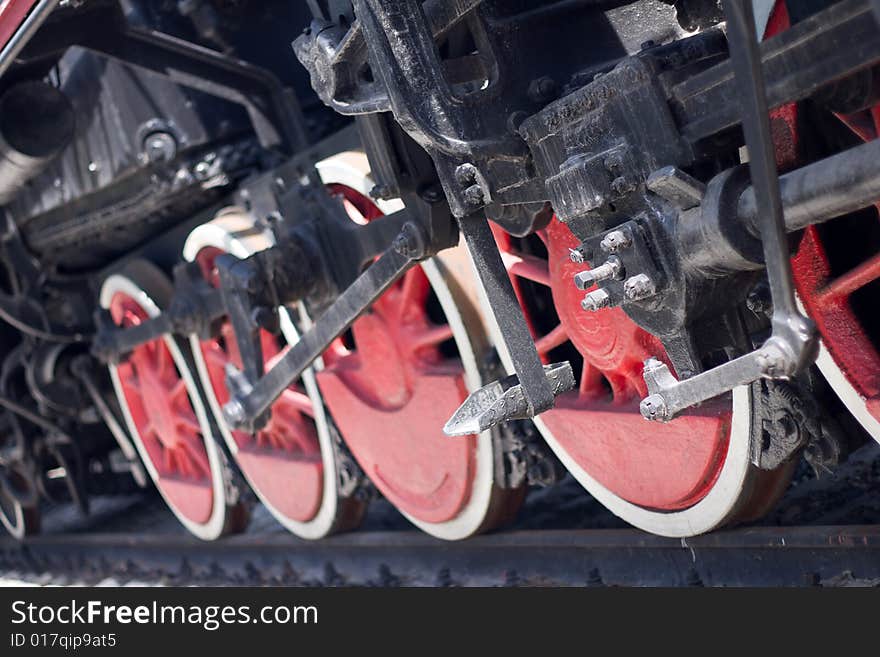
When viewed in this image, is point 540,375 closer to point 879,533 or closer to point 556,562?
point 879,533

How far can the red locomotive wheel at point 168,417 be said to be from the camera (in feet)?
11.3

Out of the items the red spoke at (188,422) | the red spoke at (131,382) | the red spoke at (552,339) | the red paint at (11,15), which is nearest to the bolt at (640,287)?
the red spoke at (552,339)

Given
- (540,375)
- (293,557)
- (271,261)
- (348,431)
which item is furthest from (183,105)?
(540,375)

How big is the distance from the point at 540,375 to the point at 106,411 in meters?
2.51

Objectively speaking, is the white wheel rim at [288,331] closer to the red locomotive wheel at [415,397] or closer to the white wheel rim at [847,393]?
the red locomotive wheel at [415,397]

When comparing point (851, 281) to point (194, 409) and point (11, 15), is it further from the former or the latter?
point (194, 409)

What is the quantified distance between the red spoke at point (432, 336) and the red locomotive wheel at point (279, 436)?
409 mm

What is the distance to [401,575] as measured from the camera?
9.34 feet

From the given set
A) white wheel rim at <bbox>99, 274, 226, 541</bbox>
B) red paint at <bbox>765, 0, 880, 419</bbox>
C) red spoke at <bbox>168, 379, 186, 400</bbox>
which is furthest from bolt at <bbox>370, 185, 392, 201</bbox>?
red spoke at <bbox>168, 379, 186, 400</bbox>

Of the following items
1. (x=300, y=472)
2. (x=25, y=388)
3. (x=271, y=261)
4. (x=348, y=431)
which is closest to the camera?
(x=271, y=261)

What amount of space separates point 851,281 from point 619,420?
1.89 ft

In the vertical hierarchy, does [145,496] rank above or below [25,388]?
below

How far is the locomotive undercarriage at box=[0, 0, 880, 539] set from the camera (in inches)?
58.1

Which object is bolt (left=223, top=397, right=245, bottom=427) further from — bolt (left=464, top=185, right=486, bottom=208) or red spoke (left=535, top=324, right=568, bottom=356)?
bolt (left=464, top=185, right=486, bottom=208)
